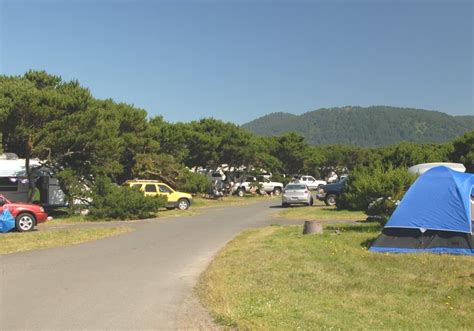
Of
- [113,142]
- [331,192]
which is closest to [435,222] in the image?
[113,142]

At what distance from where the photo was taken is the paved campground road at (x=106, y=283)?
734cm

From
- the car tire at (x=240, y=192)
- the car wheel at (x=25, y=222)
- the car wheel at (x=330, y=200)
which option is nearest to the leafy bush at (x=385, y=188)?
the car wheel at (x=25, y=222)

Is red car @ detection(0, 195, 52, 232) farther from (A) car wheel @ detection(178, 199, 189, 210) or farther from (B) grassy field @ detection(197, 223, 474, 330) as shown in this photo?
(A) car wheel @ detection(178, 199, 189, 210)

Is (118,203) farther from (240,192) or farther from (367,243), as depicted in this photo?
(240,192)

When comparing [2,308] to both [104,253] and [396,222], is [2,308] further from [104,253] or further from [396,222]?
[396,222]

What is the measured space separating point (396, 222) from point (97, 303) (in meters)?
7.90

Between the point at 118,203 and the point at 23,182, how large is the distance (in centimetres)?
554

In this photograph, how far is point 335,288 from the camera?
9297 mm

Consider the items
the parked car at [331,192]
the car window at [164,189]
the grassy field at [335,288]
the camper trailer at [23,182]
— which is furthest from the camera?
the parked car at [331,192]

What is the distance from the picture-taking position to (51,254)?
13766mm

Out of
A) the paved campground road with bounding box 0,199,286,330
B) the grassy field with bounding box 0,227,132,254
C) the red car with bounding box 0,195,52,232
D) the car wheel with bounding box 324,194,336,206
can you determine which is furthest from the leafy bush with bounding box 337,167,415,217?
the car wheel with bounding box 324,194,336,206

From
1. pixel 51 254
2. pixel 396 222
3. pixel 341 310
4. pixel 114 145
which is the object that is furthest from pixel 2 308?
pixel 114 145

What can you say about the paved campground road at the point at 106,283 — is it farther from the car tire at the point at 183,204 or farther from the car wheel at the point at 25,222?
the car tire at the point at 183,204

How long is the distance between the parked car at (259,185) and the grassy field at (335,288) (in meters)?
37.5
